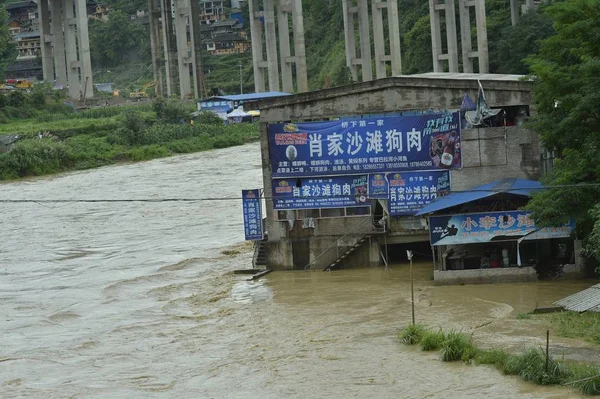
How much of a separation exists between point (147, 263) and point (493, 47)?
37.8 meters

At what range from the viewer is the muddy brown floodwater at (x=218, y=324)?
52.9 feet

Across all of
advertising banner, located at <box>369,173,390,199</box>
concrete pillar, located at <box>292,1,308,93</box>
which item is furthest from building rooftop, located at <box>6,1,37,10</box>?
advertising banner, located at <box>369,173,390,199</box>

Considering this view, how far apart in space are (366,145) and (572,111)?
5.26 metres

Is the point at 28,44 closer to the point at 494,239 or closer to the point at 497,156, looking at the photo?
the point at 497,156

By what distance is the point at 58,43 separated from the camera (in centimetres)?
7856

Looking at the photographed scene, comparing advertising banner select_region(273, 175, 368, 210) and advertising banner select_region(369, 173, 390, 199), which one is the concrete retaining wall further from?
advertising banner select_region(273, 175, 368, 210)

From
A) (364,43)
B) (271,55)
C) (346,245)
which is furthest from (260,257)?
(271,55)

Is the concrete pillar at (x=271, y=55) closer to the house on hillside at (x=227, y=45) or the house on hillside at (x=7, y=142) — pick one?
the house on hillside at (x=7, y=142)

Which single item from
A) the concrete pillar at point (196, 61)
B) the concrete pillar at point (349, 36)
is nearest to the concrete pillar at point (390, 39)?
the concrete pillar at point (349, 36)

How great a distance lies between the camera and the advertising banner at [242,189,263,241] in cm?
2456

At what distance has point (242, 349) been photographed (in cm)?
1852

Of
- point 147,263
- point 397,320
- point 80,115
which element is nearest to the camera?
point 397,320

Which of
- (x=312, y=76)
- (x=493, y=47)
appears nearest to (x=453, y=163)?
(x=493, y=47)

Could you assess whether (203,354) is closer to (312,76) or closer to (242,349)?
(242,349)
